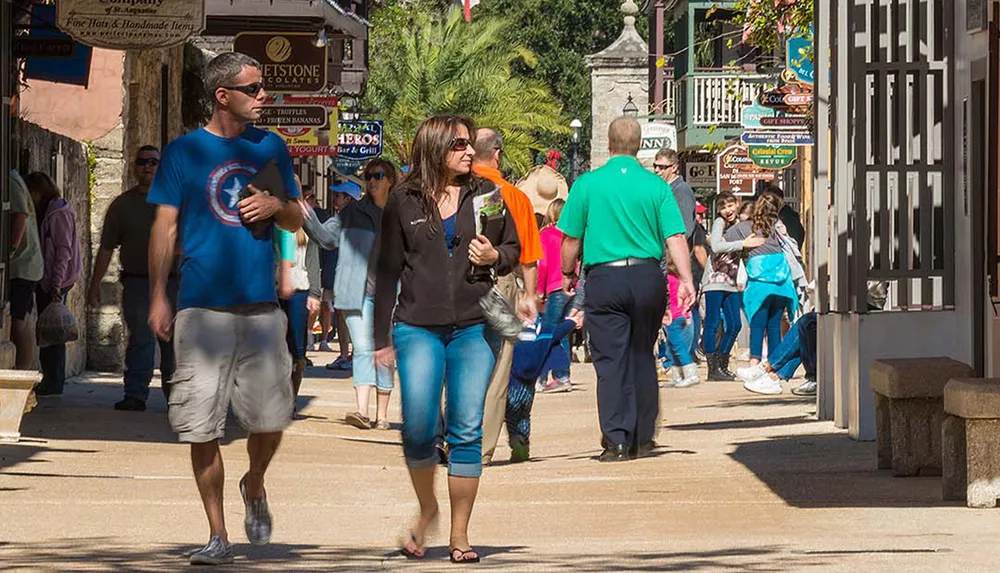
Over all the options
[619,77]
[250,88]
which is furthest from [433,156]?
[619,77]

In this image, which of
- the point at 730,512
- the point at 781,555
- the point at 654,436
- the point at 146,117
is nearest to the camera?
the point at 781,555

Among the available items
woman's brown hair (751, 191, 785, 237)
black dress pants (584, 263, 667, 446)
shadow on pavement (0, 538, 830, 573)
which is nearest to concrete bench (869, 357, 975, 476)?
black dress pants (584, 263, 667, 446)

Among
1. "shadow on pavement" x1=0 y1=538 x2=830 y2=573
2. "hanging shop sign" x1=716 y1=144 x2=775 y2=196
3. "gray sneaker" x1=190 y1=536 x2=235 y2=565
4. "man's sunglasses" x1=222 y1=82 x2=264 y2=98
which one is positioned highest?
"hanging shop sign" x1=716 y1=144 x2=775 y2=196

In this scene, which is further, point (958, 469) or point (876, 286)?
point (876, 286)

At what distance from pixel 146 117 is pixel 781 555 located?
639 inches

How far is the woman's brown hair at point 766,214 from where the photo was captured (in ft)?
69.2

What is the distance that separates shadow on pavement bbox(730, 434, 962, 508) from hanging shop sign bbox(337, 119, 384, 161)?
96.4 feet

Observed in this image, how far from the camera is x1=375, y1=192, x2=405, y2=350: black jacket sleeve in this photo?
354 inches

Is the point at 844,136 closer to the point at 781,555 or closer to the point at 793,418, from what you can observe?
the point at 793,418

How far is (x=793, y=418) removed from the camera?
1673 cm

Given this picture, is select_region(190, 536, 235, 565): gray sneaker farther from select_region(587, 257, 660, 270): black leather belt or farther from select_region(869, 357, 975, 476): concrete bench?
select_region(587, 257, 660, 270): black leather belt

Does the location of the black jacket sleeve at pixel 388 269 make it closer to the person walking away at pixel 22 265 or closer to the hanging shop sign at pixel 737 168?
the person walking away at pixel 22 265

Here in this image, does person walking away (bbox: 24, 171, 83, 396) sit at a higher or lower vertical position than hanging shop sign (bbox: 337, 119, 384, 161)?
lower

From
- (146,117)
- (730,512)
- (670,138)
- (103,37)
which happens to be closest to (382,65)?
(670,138)
